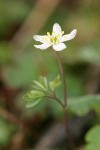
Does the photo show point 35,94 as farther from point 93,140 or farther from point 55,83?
point 93,140

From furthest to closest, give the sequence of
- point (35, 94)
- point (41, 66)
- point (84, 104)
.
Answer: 1. point (41, 66)
2. point (84, 104)
3. point (35, 94)

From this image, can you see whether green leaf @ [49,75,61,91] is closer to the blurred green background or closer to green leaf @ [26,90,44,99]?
green leaf @ [26,90,44,99]

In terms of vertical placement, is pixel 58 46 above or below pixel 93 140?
above

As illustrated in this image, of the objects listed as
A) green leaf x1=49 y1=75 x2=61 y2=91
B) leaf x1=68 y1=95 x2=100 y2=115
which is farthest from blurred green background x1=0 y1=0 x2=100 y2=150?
green leaf x1=49 y1=75 x2=61 y2=91

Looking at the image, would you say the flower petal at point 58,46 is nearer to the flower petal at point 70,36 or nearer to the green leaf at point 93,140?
the flower petal at point 70,36

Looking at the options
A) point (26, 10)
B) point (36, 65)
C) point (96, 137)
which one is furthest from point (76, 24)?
point (96, 137)

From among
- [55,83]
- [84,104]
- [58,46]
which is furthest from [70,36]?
[84,104]

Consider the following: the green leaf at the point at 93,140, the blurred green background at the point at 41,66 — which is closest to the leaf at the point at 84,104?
the blurred green background at the point at 41,66

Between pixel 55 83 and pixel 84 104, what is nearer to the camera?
pixel 55 83
